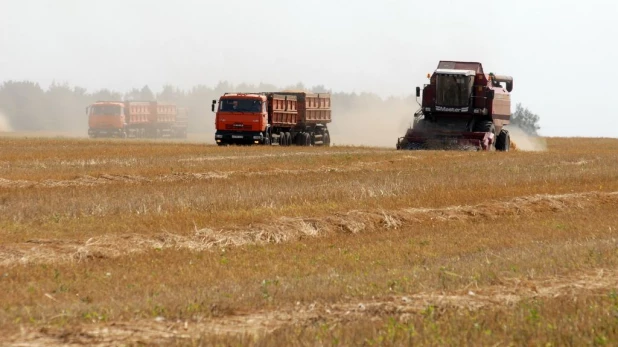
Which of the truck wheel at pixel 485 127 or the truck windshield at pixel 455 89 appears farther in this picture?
the truck wheel at pixel 485 127

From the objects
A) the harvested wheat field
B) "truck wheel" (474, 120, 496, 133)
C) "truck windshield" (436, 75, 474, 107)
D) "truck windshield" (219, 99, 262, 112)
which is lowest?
the harvested wheat field

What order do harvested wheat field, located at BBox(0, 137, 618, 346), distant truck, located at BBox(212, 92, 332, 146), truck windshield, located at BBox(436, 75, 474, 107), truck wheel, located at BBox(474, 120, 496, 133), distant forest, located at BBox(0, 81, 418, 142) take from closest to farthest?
1. harvested wheat field, located at BBox(0, 137, 618, 346)
2. truck windshield, located at BBox(436, 75, 474, 107)
3. truck wheel, located at BBox(474, 120, 496, 133)
4. distant truck, located at BBox(212, 92, 332, 146)
5. distant forest, located at BBox(0, 81, 418, 142)

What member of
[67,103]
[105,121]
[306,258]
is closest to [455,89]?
[306,258]

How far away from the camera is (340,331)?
9859 mm

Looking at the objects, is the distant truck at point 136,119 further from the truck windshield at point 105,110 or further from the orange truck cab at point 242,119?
the orange truck cab at point 242,119

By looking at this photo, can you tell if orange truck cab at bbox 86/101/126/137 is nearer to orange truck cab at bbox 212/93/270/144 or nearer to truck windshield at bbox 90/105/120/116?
truck windshield at bbox 90/105/120/116

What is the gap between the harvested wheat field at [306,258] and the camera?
10.1 metres

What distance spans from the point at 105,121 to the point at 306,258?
68.8 metres

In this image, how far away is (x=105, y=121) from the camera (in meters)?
82.8

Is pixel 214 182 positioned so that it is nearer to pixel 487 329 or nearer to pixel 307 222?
pixel 307 222

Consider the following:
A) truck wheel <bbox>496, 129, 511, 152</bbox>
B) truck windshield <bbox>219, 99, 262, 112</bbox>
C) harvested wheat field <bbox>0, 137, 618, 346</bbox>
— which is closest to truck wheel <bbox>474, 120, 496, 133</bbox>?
truck wheel <bbox>496, 129, 511, 152</bbox>

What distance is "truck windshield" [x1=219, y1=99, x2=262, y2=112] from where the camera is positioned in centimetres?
5300

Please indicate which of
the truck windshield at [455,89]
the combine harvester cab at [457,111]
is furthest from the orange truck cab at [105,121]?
the truck windshield at [455,89]

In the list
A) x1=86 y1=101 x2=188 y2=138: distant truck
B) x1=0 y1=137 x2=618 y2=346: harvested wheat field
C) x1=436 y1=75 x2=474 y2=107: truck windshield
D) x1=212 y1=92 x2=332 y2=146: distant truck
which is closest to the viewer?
x1=0 y1=137 x2=618 y2=346: harvested wheat field
